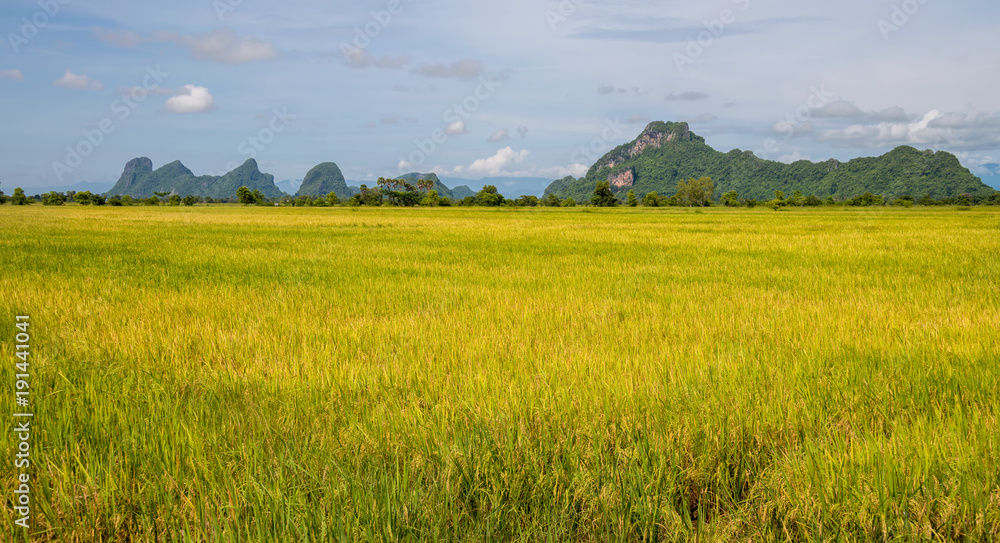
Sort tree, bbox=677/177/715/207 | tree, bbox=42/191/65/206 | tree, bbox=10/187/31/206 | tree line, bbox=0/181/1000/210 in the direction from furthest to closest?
tree, bbox=677/177/715/207, tree, bbox=42/191/65/206, tree, bbox=10/187/31/206, tree line, bbox=0/181/1000/210

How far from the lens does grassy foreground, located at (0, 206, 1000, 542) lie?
5.18 feet

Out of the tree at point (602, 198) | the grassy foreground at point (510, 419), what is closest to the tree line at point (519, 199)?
the tree at point (602, 198)

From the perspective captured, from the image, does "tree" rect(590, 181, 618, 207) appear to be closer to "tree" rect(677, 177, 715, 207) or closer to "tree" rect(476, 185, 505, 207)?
"tree" rect(677, 177, 715, 207)

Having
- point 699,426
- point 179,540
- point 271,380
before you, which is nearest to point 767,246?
point 699,426

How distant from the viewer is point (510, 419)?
2217mm

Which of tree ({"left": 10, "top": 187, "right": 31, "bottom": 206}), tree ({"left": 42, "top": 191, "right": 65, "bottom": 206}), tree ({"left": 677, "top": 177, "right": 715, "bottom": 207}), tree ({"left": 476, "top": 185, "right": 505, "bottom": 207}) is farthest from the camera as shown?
tree ({"left": 677, "top": 177, "right": 715, "bottom": 207})

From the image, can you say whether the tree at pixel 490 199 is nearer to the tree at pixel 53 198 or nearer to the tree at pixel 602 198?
the tree at pixel 602 198

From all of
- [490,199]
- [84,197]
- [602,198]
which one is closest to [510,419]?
[490,199]

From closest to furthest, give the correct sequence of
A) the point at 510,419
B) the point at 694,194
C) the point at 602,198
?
the point at 510,419 < the point at 602,198 < the point at 694,194

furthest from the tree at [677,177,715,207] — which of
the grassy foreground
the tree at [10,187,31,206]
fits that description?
the tree at [10,187,31,206]

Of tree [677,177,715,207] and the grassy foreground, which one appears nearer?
the grassy foreground

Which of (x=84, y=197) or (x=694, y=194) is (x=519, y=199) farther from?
(x=84, y=197)

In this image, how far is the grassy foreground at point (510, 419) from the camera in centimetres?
158

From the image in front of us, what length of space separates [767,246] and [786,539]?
12.5 metres
